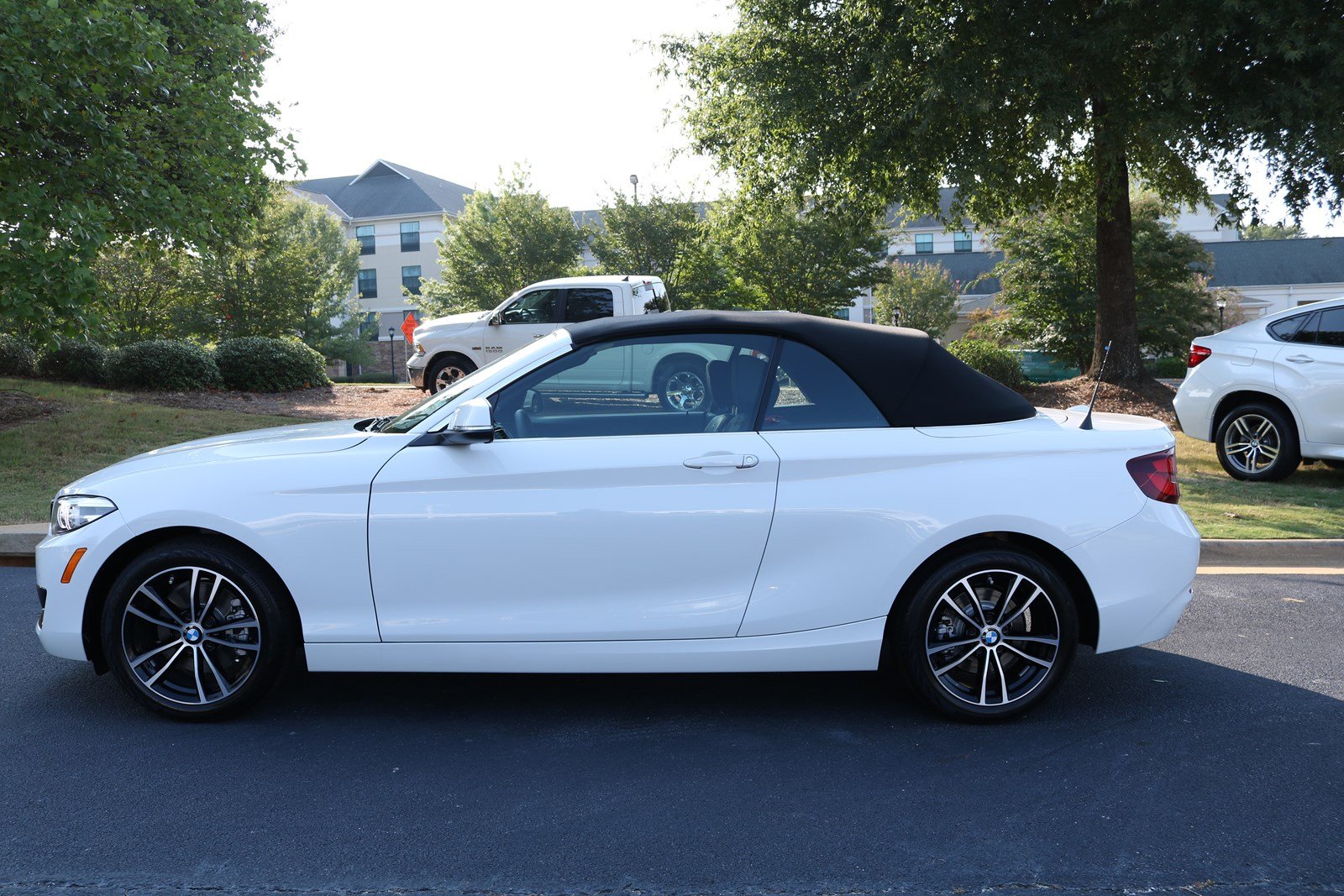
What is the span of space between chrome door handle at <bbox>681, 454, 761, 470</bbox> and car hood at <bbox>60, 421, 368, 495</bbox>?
1340 mm

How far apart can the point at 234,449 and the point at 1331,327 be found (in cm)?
960

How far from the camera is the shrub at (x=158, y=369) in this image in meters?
19.2

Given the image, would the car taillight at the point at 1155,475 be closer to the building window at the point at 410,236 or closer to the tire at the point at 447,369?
the tire at the point at 447,369

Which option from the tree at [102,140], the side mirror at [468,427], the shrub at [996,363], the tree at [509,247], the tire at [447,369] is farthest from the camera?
the tree at [509,247]

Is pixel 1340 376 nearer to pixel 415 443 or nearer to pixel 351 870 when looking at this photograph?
pixel 415 443

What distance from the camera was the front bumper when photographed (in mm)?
4215

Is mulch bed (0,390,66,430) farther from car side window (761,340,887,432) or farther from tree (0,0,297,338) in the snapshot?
car side window (761,340,887,432)

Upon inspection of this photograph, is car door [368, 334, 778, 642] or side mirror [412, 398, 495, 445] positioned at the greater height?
side mirror [412, 398, 495, 445]

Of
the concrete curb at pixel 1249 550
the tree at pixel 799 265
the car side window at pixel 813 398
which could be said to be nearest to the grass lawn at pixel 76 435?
the concrete curb at pixel 1249 550

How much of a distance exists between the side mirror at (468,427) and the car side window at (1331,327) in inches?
347

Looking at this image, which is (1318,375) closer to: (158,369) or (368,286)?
(158,369)

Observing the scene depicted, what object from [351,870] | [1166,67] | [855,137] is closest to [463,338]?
[855,137]

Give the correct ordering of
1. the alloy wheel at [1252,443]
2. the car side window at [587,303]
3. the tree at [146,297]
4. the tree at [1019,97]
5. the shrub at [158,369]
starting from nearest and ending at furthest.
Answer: the alloy wheel at [1252,443] → the tree at [1019,97] → the car side window at [587,303] → the shrub at [158,369] → the tree at [146,297]

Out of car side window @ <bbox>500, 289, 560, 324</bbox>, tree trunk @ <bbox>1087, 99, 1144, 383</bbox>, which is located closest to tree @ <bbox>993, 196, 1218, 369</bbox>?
tree trunk @ <bbox>1087, 99, 1144, 383</bbox>
